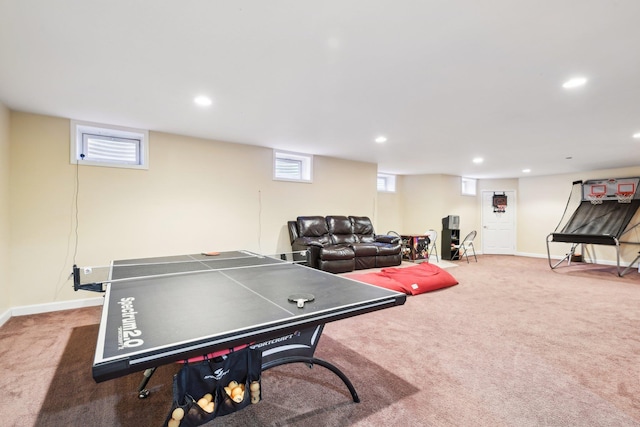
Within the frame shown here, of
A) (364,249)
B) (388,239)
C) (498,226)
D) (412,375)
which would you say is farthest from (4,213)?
(498,226)

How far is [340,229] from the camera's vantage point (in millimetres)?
6293

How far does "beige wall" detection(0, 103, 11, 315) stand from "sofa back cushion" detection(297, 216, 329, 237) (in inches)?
154

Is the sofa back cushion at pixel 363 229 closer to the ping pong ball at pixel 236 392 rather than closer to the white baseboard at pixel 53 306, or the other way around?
the white baseboard at pixel 53 306

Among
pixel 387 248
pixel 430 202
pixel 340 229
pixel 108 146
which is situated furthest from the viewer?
pixel 430 202

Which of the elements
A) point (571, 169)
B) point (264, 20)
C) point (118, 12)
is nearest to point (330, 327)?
point (264, 20)

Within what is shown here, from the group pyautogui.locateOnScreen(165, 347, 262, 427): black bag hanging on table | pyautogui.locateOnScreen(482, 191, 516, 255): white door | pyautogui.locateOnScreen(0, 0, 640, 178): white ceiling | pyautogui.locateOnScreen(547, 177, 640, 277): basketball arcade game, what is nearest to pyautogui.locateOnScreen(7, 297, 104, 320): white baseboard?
pyautogui.locateOnScreen(0, 0, 640, 178): white ceiling

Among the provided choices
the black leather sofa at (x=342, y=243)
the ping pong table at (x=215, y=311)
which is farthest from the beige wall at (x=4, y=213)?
the black leather sofa at (x=342, y=243)

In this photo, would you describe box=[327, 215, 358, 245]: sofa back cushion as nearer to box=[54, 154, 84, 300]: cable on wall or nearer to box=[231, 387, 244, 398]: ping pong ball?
box=[54, 154, 84, 300]: cable on wall

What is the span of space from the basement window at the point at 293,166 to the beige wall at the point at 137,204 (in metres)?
0.16

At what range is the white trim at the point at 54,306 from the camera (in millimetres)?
3534

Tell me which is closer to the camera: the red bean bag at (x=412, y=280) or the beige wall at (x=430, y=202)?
the red bean bag at (x=412, y=280)

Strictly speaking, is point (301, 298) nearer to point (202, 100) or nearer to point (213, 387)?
point (213, 387)

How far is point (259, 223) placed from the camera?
5.43 meters

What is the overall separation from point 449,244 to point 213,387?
24.2 ft
